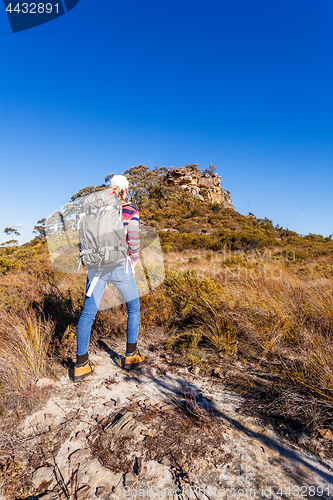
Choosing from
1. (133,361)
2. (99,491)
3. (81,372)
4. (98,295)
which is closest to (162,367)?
(133,361)

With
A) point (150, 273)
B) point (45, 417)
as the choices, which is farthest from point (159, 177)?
point (45, 417)

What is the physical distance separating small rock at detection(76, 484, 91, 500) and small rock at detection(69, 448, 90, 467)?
0.18 metres

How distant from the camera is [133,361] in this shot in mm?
2553

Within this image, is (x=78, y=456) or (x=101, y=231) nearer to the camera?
(x=78, y=456)

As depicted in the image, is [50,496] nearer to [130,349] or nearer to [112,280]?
[130,349]

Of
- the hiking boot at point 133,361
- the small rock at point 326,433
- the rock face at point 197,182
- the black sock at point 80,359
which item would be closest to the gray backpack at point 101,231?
the black sock at point 80,359

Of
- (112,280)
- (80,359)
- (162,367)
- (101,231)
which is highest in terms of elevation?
(101,231)

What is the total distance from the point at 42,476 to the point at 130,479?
0.49 m

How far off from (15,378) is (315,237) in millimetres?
22831

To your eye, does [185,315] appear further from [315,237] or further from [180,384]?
[315,237]

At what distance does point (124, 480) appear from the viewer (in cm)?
135

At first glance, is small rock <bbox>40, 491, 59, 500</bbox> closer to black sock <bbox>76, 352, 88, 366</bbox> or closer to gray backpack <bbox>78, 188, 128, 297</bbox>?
black sock <bbox>76, 352, 88, 366</bbox>

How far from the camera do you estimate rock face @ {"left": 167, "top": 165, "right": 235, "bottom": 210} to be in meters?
41.4

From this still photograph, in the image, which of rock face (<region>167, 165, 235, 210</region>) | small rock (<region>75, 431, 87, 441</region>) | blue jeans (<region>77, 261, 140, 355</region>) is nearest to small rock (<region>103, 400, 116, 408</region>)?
small rock (<region>75, 431, 87, 441</region>)
